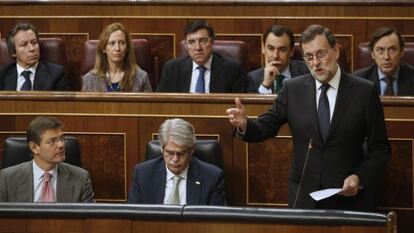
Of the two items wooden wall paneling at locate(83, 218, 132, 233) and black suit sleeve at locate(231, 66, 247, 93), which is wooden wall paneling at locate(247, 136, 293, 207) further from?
wooden wall paneling at locate(83, 218, 132, 233)

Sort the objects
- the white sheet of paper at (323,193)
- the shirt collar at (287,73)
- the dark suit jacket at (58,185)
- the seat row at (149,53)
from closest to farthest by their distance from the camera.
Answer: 1. the white sheet of paper at (323,193)
2. the dark suit jacket at (58,185)
3. the shirt collar at (287,73)
4. the seat row at (149,53)

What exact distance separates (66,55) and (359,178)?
1.77m

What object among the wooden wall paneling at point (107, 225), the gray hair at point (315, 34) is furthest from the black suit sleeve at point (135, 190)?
the wooden wall paneling at point (107, 225)

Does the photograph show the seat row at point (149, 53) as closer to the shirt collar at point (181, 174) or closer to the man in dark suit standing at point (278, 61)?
the man in dark suit standing at point (278, 61)

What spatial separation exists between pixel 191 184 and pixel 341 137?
0.47 metres

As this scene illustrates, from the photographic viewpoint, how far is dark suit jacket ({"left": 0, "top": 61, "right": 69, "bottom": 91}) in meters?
3.69

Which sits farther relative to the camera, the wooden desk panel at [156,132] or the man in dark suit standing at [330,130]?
the wooden desk panel at [156,132]

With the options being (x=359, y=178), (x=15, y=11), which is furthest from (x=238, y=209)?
(x=15, y=11)

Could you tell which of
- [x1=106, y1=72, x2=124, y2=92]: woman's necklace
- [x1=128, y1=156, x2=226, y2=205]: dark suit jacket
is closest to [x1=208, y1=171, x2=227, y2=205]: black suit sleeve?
[x1=128, y1=156, x2=226, y2=205]: dark suit jacket

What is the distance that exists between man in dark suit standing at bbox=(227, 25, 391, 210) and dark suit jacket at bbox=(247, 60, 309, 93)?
2.73 ft

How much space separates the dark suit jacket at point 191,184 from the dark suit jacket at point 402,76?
79 cm

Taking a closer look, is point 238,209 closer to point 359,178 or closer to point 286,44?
point 359,178

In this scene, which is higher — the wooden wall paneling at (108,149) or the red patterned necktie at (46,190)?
the wooden wall paneling at (108,149)

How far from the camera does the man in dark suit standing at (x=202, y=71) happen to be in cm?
357
